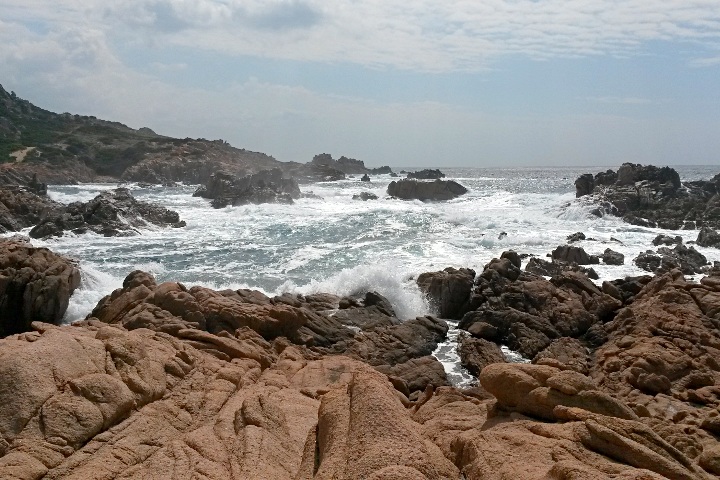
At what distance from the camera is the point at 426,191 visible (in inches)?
2623

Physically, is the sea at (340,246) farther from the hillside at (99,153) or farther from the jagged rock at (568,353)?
the hillside at (99,153)

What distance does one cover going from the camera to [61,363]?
26.2ft

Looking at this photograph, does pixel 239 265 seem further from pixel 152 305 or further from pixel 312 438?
pixel 312 438

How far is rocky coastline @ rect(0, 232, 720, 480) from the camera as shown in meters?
6.18

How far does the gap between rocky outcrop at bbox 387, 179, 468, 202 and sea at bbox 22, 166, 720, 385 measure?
481 inches

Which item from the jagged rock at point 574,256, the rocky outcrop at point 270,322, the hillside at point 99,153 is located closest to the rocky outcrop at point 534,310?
the rocky outcrop at point 270,322

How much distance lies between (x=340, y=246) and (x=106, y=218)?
15.4 m

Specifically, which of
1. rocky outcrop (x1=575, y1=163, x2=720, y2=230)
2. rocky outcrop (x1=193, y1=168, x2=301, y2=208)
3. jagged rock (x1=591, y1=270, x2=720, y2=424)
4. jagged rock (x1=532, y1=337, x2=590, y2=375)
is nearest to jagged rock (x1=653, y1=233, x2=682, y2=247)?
rocky outcrop (x1=575, y1=163, x2=720, y2=230)

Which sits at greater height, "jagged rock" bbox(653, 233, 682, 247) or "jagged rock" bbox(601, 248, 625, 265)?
"jagged rock" bbox(653, 233, 682, 247)

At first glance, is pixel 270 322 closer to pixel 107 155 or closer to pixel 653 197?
pixel 653 197

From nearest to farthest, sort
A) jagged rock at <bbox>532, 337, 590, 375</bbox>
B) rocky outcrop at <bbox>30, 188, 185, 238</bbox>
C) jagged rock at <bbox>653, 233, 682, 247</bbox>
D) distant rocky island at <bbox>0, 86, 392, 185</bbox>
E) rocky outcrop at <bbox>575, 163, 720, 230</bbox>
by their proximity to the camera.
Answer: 1. jagged rock at <bbox>532, 337, 590, 375</bbox>
2. jagged rock at <bbox>653, 233, 682, 247</bbox>
3. rocky outcrop at <bbox>30, 188, 185, 238</bbox>
4. rocky outcrop at <bbox>575, 163, 720, 230</bbox>
5. distant rocky island at <bbox>0, 86, 392, 185</bbox>

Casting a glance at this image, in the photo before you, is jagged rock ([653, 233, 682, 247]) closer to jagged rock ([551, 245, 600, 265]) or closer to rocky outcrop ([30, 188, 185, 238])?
jagged rock ([551, 245, 600, 265])

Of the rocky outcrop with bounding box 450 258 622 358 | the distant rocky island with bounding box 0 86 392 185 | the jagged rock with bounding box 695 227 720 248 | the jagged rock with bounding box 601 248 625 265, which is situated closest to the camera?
the rocky outcrop with bounding box 450 258 622 358

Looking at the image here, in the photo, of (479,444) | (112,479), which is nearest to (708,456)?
(479,444)
